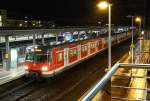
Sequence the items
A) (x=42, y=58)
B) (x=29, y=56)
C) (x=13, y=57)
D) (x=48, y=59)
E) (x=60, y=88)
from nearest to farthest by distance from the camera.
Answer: (x=60, y=88) < (x=48, y=59) < (x=42, y=58) < (x=29, y=56) < (x=13, y=57)

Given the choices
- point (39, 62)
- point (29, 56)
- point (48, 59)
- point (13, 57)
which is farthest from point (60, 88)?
point (13, 57)

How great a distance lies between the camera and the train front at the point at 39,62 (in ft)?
75.6

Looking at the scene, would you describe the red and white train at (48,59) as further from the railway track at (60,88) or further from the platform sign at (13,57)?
the platform sign at (13,57)

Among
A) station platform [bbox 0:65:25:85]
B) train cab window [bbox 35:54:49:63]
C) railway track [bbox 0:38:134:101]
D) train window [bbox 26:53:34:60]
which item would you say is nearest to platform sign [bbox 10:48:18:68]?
station platform [bbox 0:65:25:85]

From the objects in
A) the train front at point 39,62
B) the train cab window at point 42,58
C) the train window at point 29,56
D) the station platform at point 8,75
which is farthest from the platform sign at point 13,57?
the train cab window at point 42,58

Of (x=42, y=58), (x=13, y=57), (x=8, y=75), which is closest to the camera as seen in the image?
(x=42, y=58)

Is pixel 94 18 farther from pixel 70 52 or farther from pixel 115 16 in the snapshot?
pixel 70 52

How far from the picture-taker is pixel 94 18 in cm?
A: 9638

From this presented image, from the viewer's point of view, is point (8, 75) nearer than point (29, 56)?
No

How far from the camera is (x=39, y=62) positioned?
23.4 metres

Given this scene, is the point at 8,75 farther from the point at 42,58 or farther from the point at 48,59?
the point at 48,59

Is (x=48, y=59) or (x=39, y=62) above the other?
(x=48, y=59)

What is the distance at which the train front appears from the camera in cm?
2305

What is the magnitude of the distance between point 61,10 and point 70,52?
166 ft
